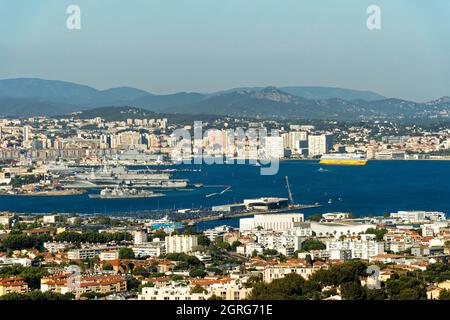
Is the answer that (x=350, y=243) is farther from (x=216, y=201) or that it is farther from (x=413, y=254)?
(x=216, y=201)

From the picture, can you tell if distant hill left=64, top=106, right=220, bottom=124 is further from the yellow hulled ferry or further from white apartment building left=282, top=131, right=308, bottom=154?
the yellow hulled ferry

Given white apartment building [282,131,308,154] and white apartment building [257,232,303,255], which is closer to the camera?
white apartment building [257,232,303,255]

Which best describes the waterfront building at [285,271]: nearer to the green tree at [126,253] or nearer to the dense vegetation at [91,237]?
the green tree at [126,253]

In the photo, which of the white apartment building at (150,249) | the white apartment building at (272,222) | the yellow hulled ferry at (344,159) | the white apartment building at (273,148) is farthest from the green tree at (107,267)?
the white apartment building at (273,148)

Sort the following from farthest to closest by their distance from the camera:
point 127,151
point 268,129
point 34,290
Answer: point 268,129
point 127,151
point 34,290

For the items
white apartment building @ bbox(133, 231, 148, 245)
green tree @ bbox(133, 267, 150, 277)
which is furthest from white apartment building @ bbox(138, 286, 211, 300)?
white apartment building @ bbox(133, 231, 148, 245)

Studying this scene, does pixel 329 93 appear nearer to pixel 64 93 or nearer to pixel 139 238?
pixel 64 93
